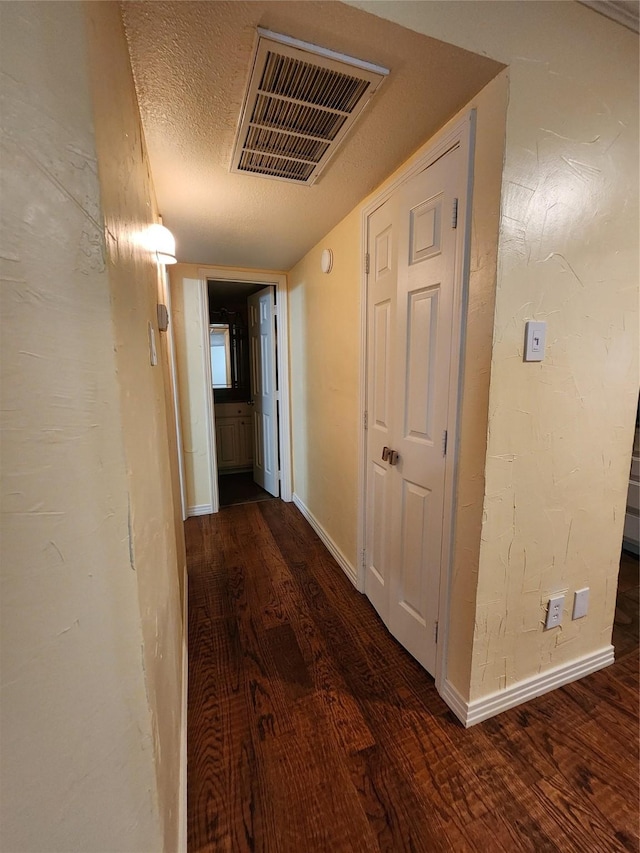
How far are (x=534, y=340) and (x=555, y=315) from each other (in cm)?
13

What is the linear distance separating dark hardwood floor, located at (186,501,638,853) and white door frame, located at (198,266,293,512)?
1592mm

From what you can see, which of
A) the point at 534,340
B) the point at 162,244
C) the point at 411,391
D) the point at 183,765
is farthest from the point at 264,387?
the point at 183,765

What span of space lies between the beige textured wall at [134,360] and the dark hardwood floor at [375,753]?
0.95 ft

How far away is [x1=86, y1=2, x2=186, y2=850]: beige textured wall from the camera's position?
0.62 meters

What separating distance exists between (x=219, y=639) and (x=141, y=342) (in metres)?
1.51

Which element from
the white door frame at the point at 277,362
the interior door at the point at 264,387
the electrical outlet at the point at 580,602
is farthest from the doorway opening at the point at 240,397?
the electrical outlet at the point at 580,602

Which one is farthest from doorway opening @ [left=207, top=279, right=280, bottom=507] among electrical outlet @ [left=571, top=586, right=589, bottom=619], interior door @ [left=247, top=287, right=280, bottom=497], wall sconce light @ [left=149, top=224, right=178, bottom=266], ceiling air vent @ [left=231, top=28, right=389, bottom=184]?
electrical outlet @ [left=571, top=586, right=589, bottom=619]

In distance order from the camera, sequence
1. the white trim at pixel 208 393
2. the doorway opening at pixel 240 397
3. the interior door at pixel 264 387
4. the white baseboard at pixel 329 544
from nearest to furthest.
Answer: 1. the white baseboard at pixel 329 544
2. the white trim at pixel 208 393
3. the interior door at pixel 264 387
4. the doorway opening at pixel 240 397

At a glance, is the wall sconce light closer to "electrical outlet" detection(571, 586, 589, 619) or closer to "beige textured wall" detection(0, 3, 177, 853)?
"beige textured wall" detection(0, 3, 177, 853)

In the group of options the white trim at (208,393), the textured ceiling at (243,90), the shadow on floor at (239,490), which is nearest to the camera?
the textured ceiling at (243,90)

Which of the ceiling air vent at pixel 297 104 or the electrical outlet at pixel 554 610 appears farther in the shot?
the electrical outlet at pixel 554 610

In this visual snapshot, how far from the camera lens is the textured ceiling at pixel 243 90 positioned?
2.85 feet

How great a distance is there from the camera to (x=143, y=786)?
0.67 meters

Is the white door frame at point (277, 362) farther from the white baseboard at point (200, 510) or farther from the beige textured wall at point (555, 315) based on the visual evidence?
the beige textured wall at point (555, 315)
